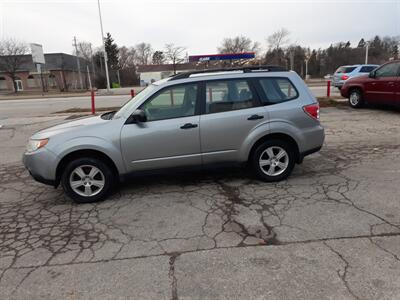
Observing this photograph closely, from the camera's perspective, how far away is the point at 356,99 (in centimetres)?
1190

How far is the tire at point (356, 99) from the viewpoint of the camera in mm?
11734

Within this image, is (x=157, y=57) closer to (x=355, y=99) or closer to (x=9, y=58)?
(x=9, y=58)

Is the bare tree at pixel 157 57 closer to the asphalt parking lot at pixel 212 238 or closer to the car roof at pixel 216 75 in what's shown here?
the car roof at pixel 216 75

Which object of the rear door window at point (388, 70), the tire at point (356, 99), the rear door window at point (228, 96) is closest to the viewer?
the rear door window at point (228, 96)

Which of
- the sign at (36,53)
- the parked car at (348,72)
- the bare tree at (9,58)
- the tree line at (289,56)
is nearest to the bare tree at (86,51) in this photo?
the tree line at (289,56)

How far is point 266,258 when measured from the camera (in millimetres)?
2918

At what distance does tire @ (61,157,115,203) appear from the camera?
167 inches

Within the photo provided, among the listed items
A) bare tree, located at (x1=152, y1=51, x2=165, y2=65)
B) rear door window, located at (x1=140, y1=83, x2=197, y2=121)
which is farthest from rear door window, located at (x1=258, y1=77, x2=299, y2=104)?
bare tree, located at (x1=152, y1=51, x2=165, y2=65)

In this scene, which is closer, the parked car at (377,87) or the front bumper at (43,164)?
the front bumper at (43,164)

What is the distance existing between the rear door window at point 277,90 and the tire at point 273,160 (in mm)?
646

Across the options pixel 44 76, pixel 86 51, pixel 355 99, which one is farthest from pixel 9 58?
pixel 355 99

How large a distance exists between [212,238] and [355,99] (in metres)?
10.8

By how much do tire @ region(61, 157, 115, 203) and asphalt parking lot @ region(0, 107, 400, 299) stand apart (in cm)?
16

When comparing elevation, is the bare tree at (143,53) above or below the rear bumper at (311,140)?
above
